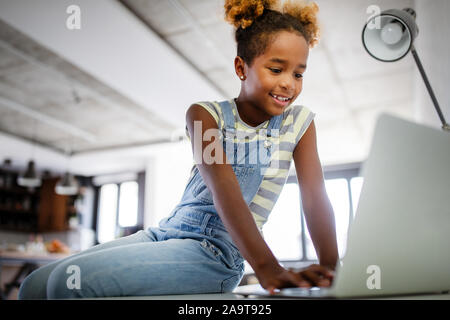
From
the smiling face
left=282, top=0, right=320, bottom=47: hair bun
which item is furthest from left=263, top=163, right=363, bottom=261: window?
the smiling face

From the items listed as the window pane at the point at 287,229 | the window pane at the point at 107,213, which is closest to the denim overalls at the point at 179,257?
the window pane at the point at 287,229

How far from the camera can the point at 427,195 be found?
546mm

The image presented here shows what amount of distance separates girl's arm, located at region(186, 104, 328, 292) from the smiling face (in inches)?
6.8

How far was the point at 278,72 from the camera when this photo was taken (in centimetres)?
91

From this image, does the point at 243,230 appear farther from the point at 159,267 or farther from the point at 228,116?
the point at 228,116

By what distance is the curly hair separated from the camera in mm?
950

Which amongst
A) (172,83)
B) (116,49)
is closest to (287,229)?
(172,83)

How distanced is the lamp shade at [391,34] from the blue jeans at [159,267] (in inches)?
33.9

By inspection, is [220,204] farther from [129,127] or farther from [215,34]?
[129,127]

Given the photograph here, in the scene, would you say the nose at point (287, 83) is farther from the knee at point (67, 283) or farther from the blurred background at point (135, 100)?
the knee at point (67, 283)

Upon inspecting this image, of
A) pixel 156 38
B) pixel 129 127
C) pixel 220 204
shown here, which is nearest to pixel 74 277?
pixel 220 204

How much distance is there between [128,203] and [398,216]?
9.51 metres

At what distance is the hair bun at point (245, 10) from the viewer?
1022mm
